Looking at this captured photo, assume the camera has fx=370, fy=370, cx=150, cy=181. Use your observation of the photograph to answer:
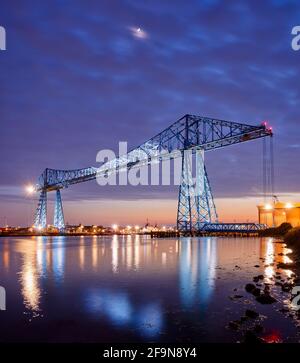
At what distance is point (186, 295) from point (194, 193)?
50416 millimetres

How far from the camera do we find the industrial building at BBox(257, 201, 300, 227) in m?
59.3

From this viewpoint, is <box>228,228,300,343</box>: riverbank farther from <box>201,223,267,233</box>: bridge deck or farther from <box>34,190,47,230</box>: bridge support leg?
<box>34,190,47,230</box>: bridge support leg

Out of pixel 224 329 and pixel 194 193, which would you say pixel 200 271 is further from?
pixel 194 193

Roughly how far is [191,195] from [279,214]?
18.6 meters

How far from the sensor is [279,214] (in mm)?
70750

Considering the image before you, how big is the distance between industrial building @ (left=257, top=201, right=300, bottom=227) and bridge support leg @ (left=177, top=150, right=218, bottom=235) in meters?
13.1

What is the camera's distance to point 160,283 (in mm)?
19484

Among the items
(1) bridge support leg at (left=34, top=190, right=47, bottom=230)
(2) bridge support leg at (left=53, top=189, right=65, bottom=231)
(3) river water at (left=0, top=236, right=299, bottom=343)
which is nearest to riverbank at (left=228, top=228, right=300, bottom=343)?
(3) river water at (left=0, top=236, right=299, bottom=343)

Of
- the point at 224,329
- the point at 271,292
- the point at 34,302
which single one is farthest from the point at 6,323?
the point at 271,292

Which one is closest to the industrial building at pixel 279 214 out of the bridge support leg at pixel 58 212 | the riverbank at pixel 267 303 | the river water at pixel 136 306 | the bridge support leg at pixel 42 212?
the riverbank at pixel 267 303

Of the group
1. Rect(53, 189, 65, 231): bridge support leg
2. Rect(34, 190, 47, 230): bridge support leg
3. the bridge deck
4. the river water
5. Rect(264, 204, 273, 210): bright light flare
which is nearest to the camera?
the river water

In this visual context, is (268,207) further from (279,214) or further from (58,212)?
(58,212)

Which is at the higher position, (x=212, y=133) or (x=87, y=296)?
(x=212, y=133)
